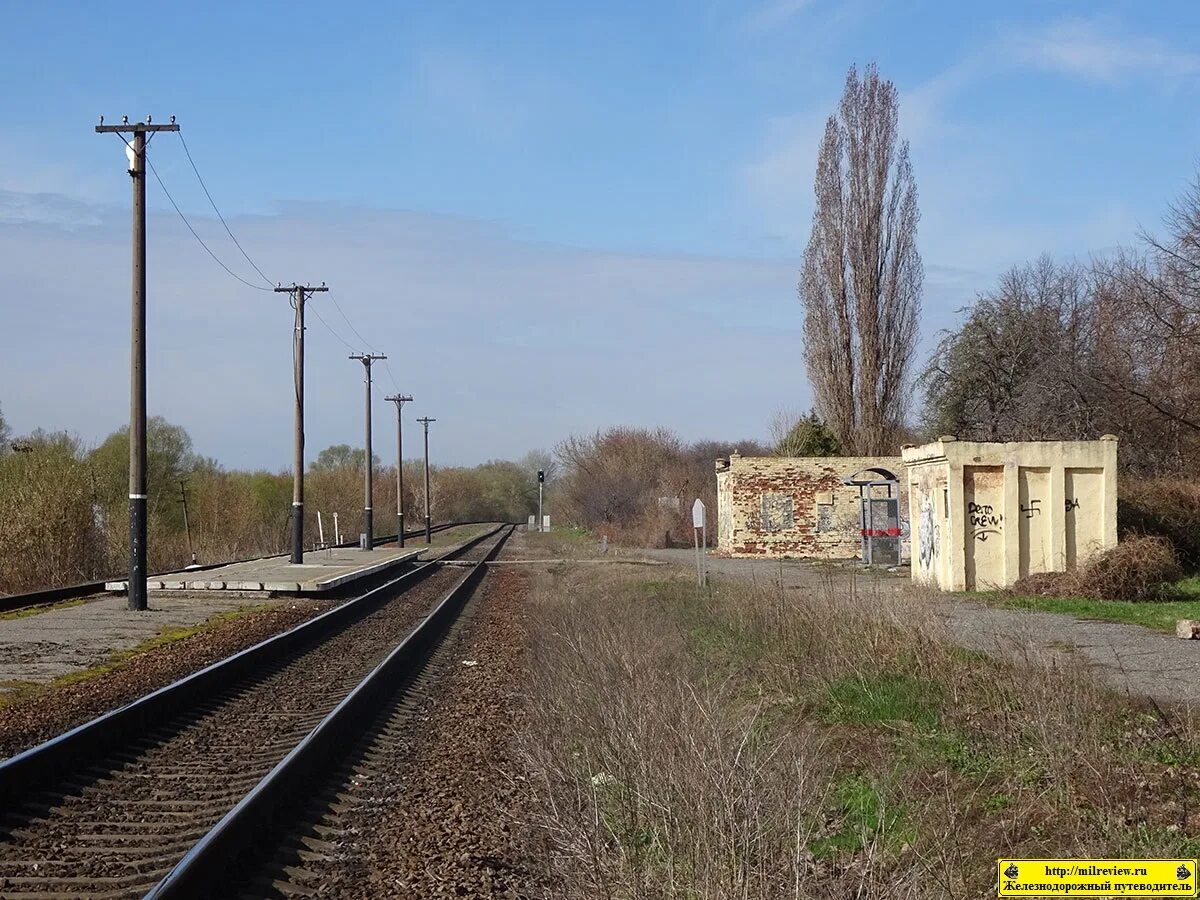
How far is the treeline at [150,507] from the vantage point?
29641 mm

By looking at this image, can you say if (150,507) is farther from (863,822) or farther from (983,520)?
(863,822)

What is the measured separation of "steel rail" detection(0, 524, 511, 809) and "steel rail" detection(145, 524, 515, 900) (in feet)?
5.21

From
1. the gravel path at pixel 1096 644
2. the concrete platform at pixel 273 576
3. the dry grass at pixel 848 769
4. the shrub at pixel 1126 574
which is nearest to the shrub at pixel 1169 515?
the shrub at pixel 1126 574

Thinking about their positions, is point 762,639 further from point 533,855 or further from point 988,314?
point 988,314

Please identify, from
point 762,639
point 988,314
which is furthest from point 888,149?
point 762,639

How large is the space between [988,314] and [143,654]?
1445 inches

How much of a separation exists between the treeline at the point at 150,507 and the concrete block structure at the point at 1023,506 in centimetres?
2106

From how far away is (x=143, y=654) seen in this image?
53.4ft

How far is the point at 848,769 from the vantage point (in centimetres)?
796

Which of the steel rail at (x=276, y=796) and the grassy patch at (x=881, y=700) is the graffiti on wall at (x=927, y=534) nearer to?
the steel rail at (x=276, y=796)

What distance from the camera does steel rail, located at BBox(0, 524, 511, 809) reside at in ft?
28.0

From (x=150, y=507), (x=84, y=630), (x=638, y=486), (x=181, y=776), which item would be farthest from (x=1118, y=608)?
(x=638, y=486)

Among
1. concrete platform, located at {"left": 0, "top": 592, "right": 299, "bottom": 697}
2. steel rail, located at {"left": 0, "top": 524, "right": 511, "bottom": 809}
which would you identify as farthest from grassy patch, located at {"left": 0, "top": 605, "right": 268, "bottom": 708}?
steel rail, located at {"left": 0, "top": 524, "right": 511, "bottom": 809}

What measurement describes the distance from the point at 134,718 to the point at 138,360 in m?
13.2
